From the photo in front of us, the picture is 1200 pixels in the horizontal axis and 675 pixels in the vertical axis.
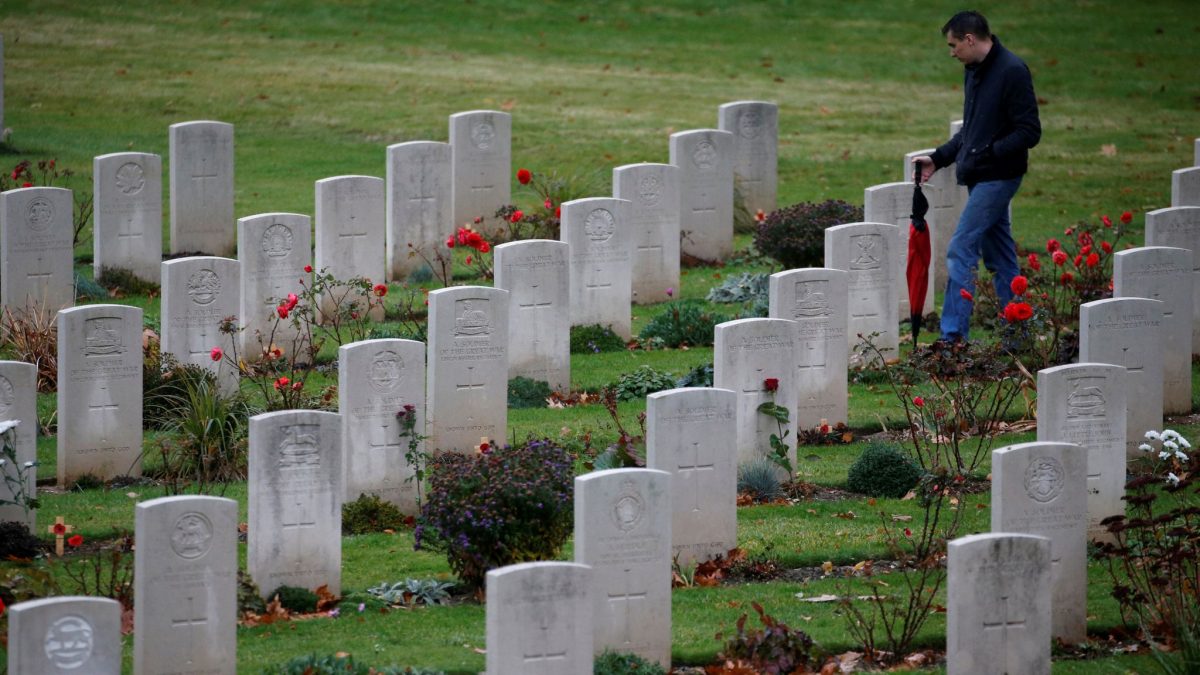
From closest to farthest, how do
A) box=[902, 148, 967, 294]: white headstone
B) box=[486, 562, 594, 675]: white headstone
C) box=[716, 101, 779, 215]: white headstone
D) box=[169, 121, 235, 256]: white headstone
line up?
box=[486, 562, 594, 675]: white headstone → box=[902, 148, 967, 294]: white headstone → box=[169, 121, 235, 256]: white headstone → box=[716, 101, 779, 215]: white headstone

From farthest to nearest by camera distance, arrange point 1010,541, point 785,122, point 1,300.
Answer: point 785,122
point 1,300
point 1010,541

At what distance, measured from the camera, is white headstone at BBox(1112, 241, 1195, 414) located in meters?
13.0

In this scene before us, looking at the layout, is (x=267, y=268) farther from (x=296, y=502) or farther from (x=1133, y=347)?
(x=1133, y=347)

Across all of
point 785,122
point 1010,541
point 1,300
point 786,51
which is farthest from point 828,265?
point 786,51

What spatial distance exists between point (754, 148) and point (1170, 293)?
7.73 metres

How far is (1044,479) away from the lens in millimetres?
8984

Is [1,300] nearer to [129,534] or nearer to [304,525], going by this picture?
[129,534]

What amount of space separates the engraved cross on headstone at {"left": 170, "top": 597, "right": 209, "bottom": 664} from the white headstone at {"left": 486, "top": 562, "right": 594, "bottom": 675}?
1521 millimetres

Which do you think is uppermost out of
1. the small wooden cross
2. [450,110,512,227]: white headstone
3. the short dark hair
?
the short dark hair

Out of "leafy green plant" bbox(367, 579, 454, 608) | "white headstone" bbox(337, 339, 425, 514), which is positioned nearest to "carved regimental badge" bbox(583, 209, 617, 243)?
"white headstone" bbox(337, 339, 425, 514)

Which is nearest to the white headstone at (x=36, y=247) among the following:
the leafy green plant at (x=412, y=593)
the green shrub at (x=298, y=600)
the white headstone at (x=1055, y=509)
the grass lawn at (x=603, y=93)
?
the grass lawn at (x=603, y=93)

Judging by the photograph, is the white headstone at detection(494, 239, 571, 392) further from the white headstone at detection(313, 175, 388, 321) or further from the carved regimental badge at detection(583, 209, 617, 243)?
the white headstone at detection(313, 175, 388, 321)

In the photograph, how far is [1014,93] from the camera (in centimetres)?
1372

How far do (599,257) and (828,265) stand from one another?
2.15 meters
